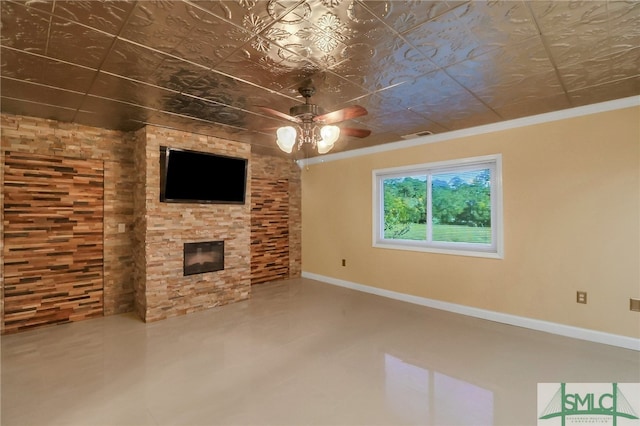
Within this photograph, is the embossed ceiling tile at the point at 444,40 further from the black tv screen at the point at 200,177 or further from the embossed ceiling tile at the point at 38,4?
the black tv screen at the point at 200,177

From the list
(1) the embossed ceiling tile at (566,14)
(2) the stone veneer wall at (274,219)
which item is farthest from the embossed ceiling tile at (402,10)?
(2) the stone veneer wall at (274,219)

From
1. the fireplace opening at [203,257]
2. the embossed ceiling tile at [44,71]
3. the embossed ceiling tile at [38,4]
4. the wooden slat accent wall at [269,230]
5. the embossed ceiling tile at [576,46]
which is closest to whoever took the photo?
the embossed ceiling tile at [38,4]

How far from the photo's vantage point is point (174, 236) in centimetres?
410

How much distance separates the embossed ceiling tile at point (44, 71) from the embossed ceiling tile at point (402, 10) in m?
2.18

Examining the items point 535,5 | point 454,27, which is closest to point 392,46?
point 454,27

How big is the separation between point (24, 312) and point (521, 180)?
6121 millimetres

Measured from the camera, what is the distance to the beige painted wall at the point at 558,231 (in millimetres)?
3098

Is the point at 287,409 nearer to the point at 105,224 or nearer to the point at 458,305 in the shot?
the point at 458,305

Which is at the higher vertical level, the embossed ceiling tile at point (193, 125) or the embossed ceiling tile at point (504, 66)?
the embossed ceiling tile at point (504, 66)

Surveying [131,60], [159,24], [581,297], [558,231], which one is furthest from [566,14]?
[581,297]

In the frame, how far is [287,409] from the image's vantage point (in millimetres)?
2168

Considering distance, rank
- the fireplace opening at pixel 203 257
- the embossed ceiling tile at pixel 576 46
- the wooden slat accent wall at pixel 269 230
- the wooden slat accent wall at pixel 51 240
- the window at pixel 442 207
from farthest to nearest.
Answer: the wooden slat accent wall at pixel 269 230 → the fireplace opening at pixel 203 257 → the window at pixel 442 207 → the wooden slat accent wall at pixel 51 240 → the embossed ceiling tile at pixel 576 46

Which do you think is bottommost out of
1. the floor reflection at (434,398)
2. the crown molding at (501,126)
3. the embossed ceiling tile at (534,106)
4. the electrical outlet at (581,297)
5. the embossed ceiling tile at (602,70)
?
the floor reflection at (434,398)

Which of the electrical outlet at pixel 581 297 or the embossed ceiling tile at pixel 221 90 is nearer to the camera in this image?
the embossed ceiling tile at pixel 221 90
